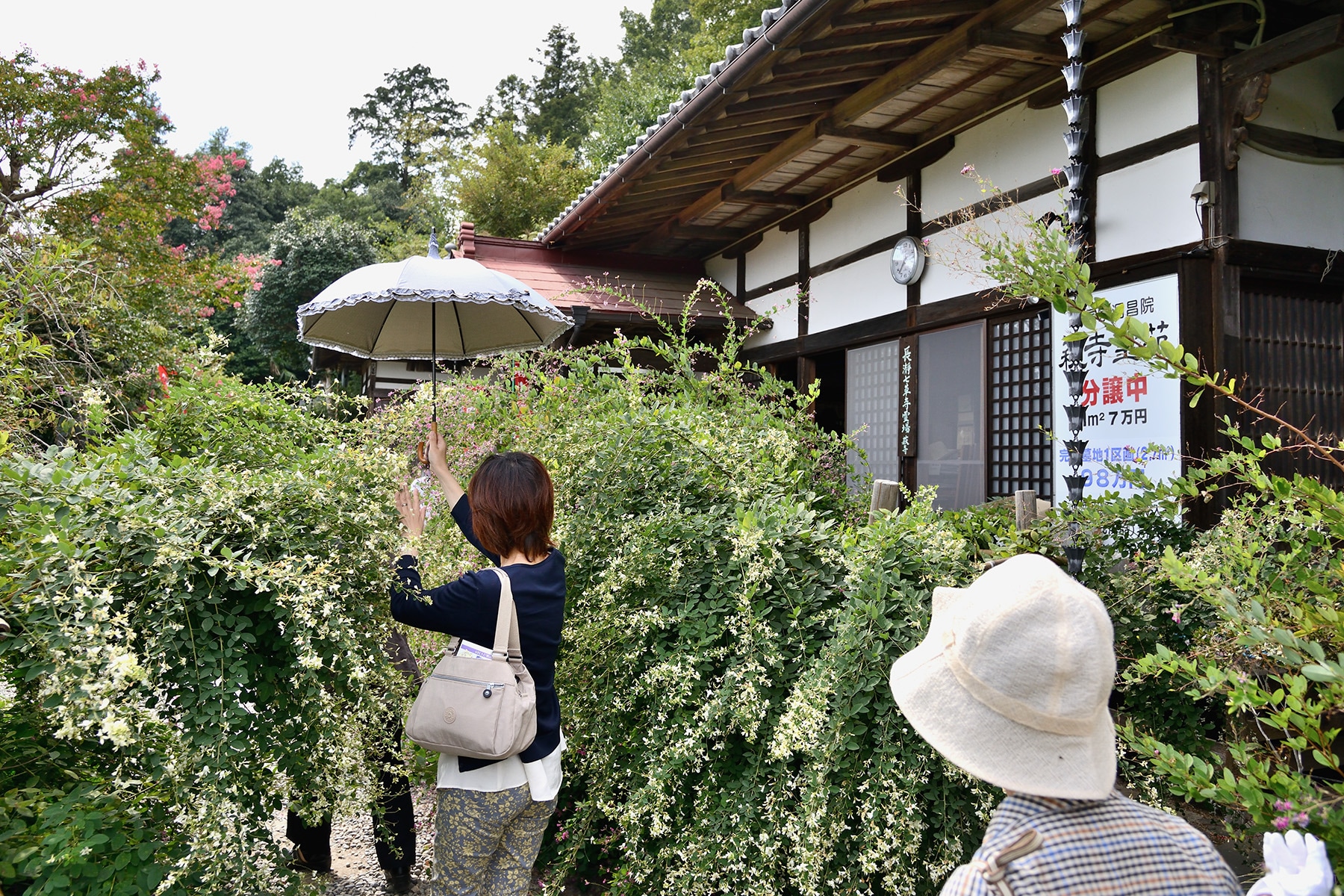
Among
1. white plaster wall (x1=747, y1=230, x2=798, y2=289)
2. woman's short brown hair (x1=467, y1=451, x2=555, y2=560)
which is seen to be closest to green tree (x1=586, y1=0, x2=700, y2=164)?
white plaster wall (x1=747, y1=230, x2=798, y2=289)

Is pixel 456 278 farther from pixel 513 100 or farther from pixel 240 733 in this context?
pixel 513 100

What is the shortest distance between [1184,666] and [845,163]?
6.57 meters

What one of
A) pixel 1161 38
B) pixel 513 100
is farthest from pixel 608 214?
pixel 513 100

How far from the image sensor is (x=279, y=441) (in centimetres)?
347

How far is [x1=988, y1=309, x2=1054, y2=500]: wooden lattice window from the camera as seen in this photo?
18.7 ft

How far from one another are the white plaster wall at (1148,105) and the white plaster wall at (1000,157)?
32 centimetres

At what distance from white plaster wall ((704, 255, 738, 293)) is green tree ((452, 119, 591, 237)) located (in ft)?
29.5

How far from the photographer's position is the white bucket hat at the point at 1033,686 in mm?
1191

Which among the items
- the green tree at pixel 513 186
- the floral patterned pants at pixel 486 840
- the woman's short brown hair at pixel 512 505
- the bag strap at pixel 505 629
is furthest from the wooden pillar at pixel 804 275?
the green tree at pixel 513 186

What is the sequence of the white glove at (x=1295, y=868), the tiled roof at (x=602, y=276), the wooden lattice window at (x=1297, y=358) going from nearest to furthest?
the white glove at (x=1295, y=868) < the wooden lattice window at (x=1297, y=358) < the tiled roof at (x=602, y=276)

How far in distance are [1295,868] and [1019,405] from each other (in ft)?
16.5

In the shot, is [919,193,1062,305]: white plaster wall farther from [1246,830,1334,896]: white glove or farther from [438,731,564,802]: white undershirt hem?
[1246,830,1334,896]: white glove

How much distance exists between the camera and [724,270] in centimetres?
1057

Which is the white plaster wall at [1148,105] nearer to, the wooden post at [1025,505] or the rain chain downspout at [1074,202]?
the rain chain downspout at [1074,202]
